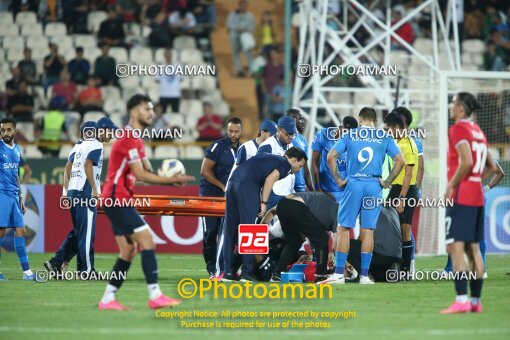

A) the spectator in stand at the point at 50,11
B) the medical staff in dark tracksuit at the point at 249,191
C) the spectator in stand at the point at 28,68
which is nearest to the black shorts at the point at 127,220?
the medical staff in dark tracksuit at the point at 249,191

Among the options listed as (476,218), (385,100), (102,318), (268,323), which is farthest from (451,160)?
(385,100)

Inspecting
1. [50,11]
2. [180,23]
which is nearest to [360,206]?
[180,23]

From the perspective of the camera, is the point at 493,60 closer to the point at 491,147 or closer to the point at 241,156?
the point at 491,147

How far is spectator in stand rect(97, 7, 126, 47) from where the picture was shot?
28250mm

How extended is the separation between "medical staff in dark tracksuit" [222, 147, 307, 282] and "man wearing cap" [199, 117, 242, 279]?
5.43ft

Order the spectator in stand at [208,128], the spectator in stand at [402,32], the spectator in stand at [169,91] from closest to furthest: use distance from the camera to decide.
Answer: the spectator in stand at [208,128] < the spectator in stand at [169,91] < the spectator in stand at [402,32]

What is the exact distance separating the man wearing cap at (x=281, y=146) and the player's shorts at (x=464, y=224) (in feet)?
14.0

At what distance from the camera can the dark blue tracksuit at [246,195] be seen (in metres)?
14.7

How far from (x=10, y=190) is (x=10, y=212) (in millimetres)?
319

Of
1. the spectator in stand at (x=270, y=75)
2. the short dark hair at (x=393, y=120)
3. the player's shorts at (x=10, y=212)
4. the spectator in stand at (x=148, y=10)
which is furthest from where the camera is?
the spectator in stand at (x=148, y=10)

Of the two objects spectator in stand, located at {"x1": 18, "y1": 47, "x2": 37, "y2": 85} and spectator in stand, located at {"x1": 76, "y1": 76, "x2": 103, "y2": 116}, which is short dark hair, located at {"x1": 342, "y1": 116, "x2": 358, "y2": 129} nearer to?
spectator in stand, located at {"x1": 76, "y1": 76, "x2": 103, "y2": 116}

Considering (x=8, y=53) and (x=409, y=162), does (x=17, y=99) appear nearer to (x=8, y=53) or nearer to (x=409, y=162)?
(x=8, y=53)

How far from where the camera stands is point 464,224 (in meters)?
11.5

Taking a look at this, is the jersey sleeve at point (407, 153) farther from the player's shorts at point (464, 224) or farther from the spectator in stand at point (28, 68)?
the spectator in stand at point (28, 68)
